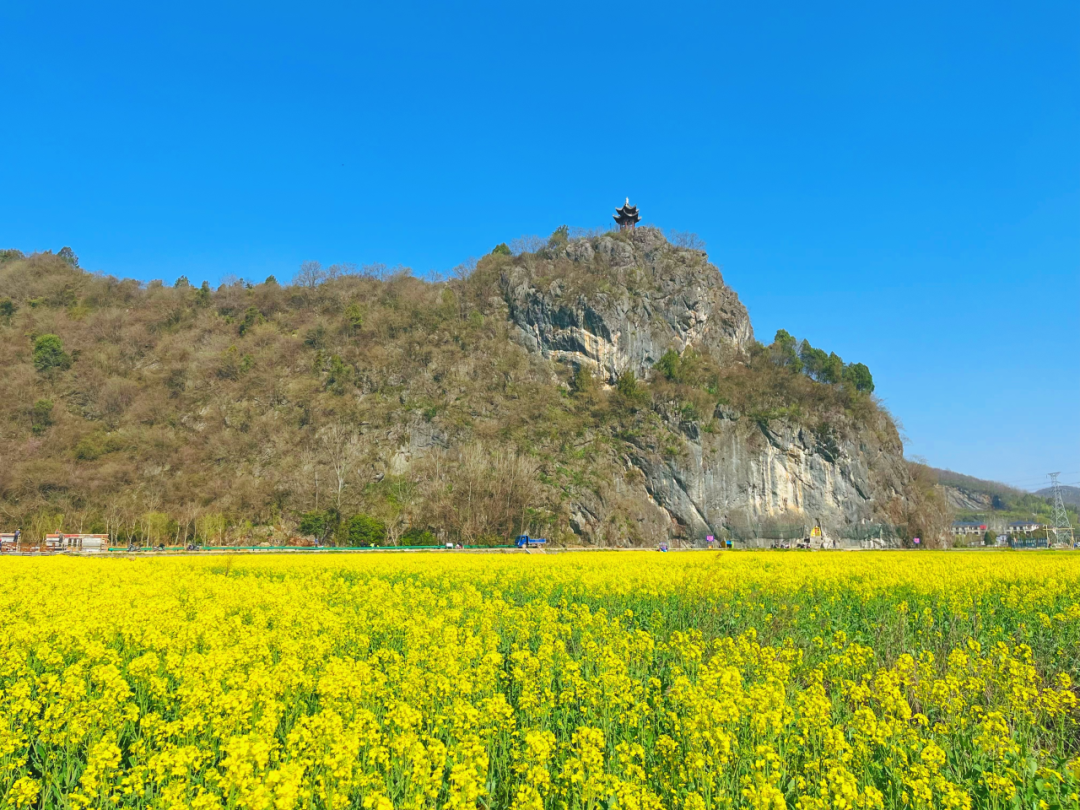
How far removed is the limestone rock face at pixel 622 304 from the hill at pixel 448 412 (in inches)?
15.0

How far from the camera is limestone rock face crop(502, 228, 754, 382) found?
98875mm

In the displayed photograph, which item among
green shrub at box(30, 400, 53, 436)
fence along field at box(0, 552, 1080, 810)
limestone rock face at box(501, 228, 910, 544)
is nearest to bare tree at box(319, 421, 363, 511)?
limestone rock face at box(501, 228, 910, 544)

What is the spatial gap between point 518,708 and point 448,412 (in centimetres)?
7789

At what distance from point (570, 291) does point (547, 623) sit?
9331 cm

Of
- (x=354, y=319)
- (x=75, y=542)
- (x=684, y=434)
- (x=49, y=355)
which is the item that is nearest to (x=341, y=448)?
(x=75, y=542)

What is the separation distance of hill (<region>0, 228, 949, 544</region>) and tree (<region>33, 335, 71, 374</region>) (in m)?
0.31

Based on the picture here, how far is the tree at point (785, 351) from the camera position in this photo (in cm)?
10649

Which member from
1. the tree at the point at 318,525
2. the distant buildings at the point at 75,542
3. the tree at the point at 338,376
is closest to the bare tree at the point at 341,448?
the tree at the point at 318,525

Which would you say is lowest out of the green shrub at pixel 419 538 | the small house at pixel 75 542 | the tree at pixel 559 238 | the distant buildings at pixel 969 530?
the distant buildings at pixel 969 530

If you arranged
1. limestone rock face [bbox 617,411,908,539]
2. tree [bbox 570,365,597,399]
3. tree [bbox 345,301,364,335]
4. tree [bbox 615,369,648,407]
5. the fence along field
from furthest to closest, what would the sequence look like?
tree [bbox 345,301,364,335]
tree [bbox 570,365,597,399]
tree [bbox 615,369,648,407]
limestone rock face [bbox 617,411,908,539]
the fence along field

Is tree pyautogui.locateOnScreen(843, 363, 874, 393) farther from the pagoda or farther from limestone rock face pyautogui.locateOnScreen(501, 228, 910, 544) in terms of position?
the pagoda

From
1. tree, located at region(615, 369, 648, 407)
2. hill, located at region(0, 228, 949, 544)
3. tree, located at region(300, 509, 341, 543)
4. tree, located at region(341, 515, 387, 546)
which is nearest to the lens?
tree, located at region(341, 515, 387, 546)

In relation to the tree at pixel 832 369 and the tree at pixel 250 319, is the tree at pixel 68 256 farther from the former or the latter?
the tree at pixel 832 369

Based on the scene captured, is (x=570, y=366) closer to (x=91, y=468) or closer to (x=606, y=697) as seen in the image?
(x=91, y=468)
